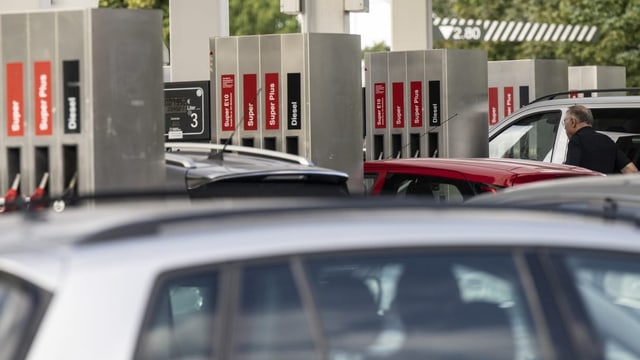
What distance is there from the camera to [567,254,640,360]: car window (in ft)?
10.5

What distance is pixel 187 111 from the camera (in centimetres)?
1169

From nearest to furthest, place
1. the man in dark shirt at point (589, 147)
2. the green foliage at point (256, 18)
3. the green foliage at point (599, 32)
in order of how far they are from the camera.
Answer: the man in dark shirt at point (589, 147)
the green foliage at point (599, 32)
the green foliage at point (256, 18)

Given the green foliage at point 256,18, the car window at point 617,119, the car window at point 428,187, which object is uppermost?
the green foliage at point 256,18

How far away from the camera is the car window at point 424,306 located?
3.00 metres

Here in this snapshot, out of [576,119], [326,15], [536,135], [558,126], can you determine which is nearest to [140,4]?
[536,135]

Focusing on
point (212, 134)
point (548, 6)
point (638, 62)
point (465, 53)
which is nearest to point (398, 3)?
point (465, 53)

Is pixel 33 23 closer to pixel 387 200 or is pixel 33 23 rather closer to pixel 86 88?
pixel 86 88

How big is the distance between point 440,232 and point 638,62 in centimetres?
3983

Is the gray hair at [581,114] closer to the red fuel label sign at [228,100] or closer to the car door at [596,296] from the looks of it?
the red fuel label sign at [228,100]

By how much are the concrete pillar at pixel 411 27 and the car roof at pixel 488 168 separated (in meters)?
5.86

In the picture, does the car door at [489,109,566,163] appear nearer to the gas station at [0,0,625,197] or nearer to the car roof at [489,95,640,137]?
the car roof at [489,95,640,137]

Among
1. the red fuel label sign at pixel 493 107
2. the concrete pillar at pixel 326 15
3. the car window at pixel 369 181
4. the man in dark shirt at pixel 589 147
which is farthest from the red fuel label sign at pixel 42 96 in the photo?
the red fuel label sign at pixel 493 107

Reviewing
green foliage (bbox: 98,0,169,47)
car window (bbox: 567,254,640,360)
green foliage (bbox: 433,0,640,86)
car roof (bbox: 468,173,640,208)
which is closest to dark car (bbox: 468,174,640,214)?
car roof (bbox: 468,173,640,208)

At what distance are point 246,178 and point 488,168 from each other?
10.8ft
